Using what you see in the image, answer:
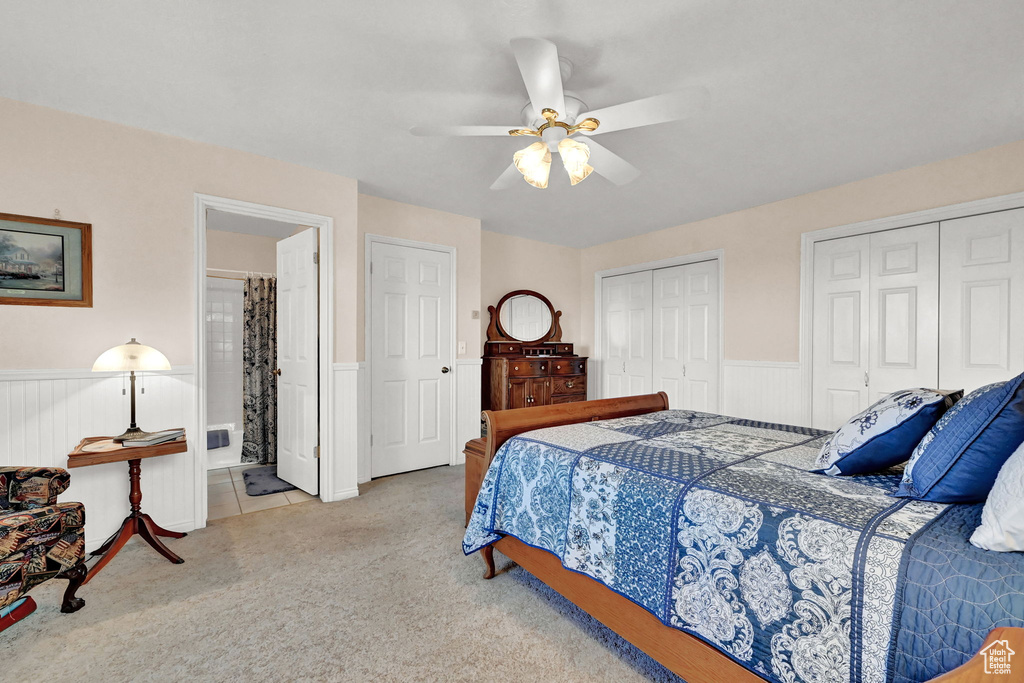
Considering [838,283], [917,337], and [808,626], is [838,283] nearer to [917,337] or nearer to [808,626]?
[917,337]

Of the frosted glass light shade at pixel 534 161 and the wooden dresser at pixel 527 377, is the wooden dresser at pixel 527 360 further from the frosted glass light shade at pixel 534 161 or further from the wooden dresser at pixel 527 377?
the frosted glass light shade at pixel 534 161

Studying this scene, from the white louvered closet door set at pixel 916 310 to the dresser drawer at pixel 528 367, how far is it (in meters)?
2.36

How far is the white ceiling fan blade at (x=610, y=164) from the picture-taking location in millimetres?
2235

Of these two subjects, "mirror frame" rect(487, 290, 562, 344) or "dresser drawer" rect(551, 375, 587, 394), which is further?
"mirror frame" rect(487, 290, 562, 344)

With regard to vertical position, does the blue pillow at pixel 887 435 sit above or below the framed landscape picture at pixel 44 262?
below

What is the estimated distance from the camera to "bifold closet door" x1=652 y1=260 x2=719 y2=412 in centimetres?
445

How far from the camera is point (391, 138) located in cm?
273

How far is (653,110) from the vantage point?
1.84 metres

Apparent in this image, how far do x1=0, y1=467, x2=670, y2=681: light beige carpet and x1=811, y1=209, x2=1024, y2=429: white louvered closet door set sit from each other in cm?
298

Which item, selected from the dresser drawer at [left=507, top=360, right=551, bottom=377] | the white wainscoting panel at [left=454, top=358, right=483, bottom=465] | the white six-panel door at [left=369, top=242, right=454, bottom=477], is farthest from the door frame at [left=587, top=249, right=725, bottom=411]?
the white six-panel door at [left=369, top=242, right=454, bottom=477]

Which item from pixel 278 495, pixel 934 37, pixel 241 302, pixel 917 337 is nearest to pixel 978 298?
pixel 917 337

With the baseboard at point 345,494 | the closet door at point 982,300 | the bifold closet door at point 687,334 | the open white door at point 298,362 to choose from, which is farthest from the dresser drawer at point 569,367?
the closet door at point 982,300

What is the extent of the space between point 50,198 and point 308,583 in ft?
7.94

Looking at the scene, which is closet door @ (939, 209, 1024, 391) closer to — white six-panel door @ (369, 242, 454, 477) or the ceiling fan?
the ceiling fan
